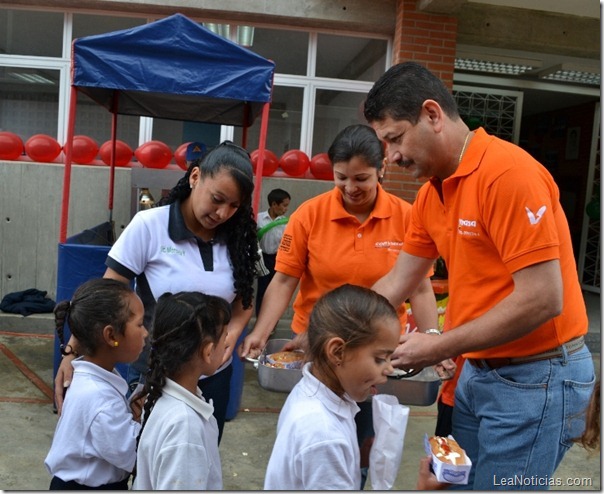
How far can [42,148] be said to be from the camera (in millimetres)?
7102

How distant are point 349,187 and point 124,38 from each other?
8.18 ft

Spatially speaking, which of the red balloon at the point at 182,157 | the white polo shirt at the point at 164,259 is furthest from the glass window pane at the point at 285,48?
the white polo shirt at the point at 164,259

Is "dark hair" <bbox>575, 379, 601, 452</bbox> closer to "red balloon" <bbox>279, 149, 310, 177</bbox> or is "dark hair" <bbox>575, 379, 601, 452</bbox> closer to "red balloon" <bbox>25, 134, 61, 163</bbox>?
"red balloon" <bbox>279, 149, 310, 177</bbox>

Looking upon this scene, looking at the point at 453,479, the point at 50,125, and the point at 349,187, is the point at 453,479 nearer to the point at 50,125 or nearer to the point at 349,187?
the point at 349,187

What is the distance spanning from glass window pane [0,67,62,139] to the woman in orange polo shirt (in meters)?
5.68

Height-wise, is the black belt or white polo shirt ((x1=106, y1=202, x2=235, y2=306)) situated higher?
white polo shirt ((x1=106, y1=202, x2=235, y2=306))

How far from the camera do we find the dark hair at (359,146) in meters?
2.59

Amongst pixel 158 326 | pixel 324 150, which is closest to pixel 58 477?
pixel 158 326

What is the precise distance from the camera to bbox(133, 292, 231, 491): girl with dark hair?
1.80m

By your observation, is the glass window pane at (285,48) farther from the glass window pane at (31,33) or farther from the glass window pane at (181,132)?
the glass window pane at (31,33)

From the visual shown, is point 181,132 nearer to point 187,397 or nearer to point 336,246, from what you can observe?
point 336,246

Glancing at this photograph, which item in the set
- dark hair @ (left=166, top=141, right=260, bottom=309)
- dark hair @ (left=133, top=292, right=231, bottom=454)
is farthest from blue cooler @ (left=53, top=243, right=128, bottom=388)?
dark hair @ (left=133, top=292, right=231, bottom=454)

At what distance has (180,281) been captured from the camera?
95.3 inches

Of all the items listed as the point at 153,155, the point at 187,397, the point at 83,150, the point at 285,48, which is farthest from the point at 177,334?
the point at 285,48
